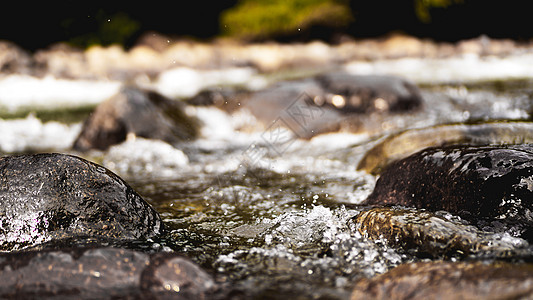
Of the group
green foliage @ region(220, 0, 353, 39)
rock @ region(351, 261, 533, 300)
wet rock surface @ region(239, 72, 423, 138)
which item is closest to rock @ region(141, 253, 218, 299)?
rock @ region(351, 261, 533, 300)

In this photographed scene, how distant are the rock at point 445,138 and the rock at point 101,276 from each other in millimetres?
2587

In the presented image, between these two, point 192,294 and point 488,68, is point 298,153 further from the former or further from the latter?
point 488,68

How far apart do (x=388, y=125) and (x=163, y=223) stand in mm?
4727

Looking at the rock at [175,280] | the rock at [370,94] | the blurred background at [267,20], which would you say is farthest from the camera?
the blurred background at [267,20]

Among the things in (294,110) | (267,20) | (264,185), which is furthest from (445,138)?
(267,20)

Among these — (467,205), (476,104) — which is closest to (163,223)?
(467,205)

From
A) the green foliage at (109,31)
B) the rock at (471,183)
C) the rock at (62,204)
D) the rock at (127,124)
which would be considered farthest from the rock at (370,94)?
the green foliage at (109,31)

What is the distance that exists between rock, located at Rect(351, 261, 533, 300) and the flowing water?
184 mm

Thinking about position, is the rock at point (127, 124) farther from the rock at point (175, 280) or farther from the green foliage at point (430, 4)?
the green foliage at point (430, 4)

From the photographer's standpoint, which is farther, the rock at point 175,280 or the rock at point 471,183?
the rock at point 471,183

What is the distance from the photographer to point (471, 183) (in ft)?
8.88

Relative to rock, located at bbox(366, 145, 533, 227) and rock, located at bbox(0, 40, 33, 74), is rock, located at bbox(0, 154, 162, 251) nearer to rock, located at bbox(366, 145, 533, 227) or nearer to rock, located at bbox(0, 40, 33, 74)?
rock, located at bbox(366, 145, 533, 227)

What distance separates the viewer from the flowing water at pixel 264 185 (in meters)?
2.29

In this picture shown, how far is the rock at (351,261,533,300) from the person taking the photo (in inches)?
65.0
